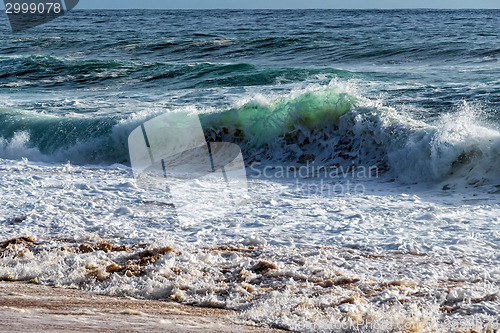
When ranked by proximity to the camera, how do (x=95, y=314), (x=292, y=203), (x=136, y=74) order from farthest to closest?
1. (x=136, y=74)
2. (x=292, y=203)
3. (x=95, y=314)

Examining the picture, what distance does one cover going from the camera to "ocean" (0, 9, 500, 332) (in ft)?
13.7

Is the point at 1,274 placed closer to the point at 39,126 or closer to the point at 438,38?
the point at 39,126

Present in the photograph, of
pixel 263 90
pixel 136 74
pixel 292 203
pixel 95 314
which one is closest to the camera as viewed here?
pixel 95 314

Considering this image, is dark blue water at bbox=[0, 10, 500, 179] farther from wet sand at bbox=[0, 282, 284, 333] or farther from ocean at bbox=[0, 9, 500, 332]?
wet sand at bbox=[0, 282, 284, 333]

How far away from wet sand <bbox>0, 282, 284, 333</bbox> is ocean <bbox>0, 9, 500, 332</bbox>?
0.16 meters

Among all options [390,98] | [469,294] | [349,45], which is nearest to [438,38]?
[349,45]

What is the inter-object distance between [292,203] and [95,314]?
369 centimetres

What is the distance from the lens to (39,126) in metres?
12.2

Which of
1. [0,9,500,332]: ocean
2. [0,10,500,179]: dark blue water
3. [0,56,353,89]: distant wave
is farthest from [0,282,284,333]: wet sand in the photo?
[0,56,353,89]: distant wave

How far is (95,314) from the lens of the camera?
360 cm

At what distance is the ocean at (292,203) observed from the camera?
13.7ft

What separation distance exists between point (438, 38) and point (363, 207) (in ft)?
67.6

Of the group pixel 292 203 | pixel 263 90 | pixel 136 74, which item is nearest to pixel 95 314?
pixel 292 203

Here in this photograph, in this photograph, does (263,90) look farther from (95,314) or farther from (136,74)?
(95,314)
